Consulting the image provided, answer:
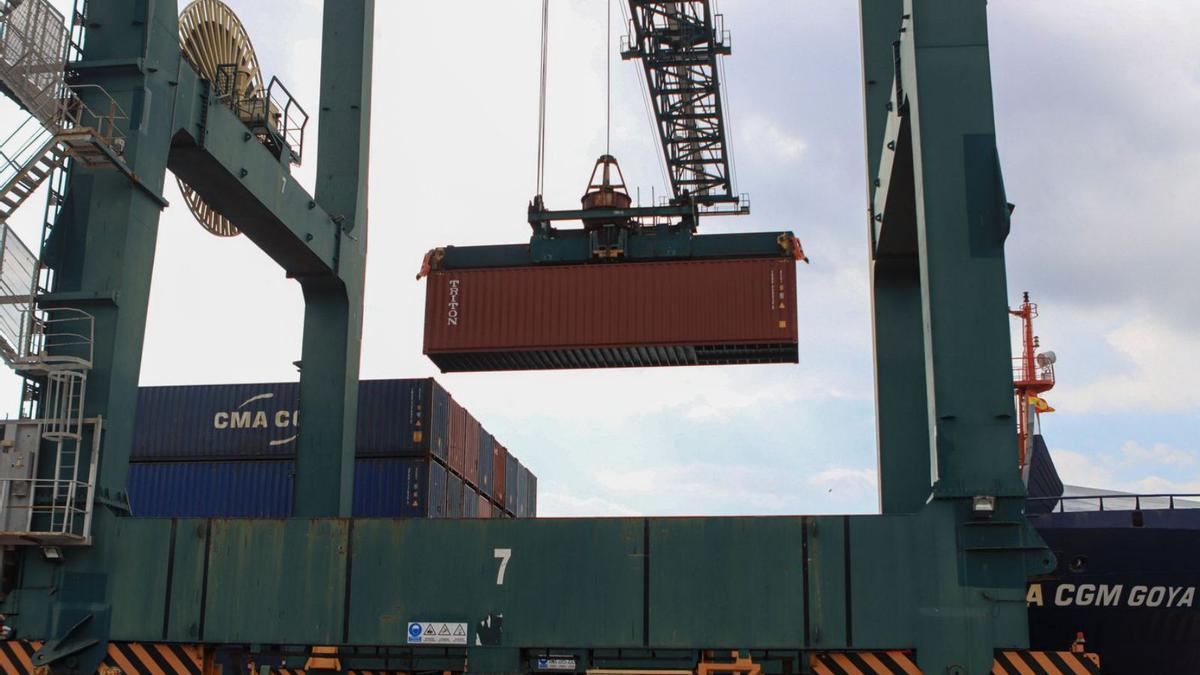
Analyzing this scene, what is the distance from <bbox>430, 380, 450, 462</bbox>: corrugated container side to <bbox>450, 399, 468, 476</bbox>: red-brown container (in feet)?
1.14

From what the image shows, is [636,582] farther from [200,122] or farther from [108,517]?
[200,122]

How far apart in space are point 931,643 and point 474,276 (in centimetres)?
1491

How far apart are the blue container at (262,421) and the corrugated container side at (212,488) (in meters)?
0.24

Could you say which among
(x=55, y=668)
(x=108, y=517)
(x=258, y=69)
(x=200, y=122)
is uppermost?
(x=258, y=69)

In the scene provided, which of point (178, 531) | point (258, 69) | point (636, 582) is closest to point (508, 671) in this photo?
point (636, 582)

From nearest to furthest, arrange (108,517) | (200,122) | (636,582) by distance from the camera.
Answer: (636,582) → (108,517) → (200,122)

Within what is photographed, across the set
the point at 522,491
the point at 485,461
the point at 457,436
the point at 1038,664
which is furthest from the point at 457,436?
the point at 1038,664

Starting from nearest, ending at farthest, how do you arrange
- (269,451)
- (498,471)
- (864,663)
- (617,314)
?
(864,663)
(617,314)
(269,451)
(498,471)

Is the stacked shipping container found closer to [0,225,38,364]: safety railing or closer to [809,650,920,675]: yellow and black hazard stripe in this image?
[0,225,38,364]: safety railing

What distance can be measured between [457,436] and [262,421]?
Answer: 428cm

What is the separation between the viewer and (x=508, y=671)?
12.6 m

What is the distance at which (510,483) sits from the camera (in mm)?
32375

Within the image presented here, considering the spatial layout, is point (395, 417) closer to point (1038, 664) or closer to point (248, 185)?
point (248, 185)

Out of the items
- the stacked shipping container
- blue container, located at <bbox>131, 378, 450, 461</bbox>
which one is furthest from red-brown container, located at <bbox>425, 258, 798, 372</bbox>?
the stacked shipping container
